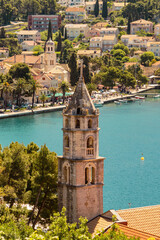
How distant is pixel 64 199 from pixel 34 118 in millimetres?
70288

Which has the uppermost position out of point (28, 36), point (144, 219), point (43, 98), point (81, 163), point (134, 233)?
point (81, 163)

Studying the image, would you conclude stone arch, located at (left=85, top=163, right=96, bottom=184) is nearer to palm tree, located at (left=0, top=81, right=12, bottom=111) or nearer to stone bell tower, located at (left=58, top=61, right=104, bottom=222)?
stone bell tower, located at (left=58, top=61, right=104, bottom=222)

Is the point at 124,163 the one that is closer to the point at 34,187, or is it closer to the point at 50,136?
the point at 50,136

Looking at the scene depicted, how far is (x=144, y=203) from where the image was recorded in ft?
171

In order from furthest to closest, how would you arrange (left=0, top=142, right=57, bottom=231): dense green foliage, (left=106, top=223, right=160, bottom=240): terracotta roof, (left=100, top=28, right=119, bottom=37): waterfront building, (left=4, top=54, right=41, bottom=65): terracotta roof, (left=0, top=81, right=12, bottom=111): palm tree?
(left=100, top=28, right=119, bottom=37): waterfront building < (left=4, top=54, right=41, bottom=65): terracotta roof < (left=0, top=81, right=12, bottom=111): palm tree < (left=0, top=142, right=57, bottom=231): dense green foliage < (left=106, top=223, right=160, bottom=240): terracotta roof

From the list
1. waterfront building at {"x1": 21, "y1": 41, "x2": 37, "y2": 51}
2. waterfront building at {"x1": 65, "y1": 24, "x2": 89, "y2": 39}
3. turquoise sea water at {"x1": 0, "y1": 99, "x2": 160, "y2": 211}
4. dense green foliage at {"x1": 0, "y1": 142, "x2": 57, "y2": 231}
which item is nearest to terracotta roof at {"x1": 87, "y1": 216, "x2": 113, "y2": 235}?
dense green foliage at {"x1": 0, "y1": 142, "x2": 57, "y2": 231}

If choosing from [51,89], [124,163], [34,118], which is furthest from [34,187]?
[51,89]

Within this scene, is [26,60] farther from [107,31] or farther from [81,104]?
[81,104]

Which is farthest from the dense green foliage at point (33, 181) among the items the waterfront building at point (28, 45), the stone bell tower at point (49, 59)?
the waterfront building at point (28, 45)

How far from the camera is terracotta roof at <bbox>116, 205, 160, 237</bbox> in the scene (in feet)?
110

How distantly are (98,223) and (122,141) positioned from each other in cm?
5108

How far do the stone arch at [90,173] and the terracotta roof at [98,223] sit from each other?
1820mm

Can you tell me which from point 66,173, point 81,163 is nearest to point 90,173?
point 81,163

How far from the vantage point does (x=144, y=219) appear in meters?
34.5
